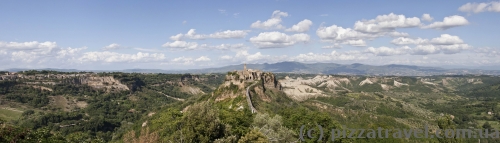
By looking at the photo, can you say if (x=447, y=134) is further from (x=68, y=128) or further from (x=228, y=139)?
(x=68, y=128)

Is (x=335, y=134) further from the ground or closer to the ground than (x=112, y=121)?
further from the ground

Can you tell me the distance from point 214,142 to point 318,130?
77.6 ft

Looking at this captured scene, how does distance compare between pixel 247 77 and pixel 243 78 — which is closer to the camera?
pixel 243 78

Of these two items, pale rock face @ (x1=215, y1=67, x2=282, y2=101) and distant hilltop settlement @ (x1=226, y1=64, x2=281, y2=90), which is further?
distant hilltop settlement @ (x1=226, y1=64, x2=281, y2=90)

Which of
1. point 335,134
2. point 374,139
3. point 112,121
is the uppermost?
point 335,134

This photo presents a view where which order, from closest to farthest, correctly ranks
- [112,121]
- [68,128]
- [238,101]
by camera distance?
1. [238,101]
2. [68,128]
3. [112,121]

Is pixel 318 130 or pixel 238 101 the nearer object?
pixel 318 130

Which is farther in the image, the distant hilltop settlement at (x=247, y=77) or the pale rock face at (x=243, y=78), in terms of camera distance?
the distant hilltop settlement at (x=247, y=77)

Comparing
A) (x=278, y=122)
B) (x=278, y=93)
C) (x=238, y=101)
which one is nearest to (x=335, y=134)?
(x=278, y=122)

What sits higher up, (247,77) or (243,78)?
(247,77)

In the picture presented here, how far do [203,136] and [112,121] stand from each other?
169 meters

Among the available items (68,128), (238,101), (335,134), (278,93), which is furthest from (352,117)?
(68,128)

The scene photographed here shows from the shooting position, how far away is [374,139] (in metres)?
81.6

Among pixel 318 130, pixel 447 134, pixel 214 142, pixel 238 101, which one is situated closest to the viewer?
pixel 214 142
